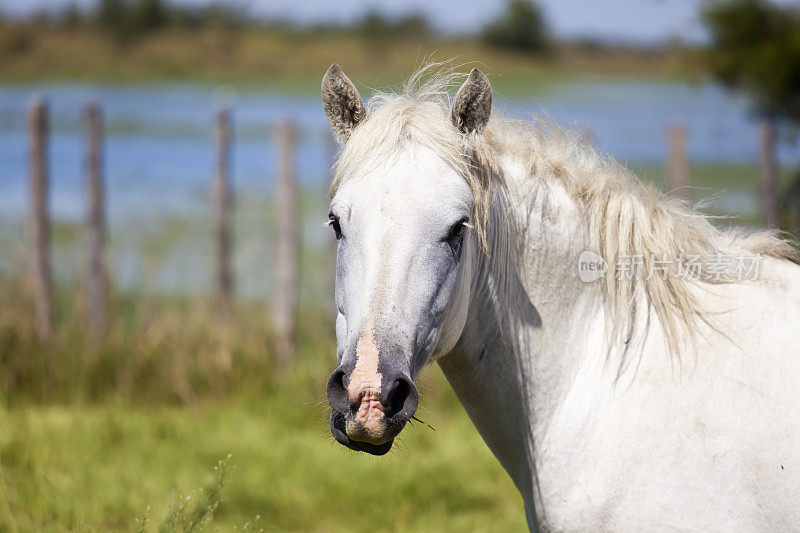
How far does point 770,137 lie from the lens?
7.45 meters

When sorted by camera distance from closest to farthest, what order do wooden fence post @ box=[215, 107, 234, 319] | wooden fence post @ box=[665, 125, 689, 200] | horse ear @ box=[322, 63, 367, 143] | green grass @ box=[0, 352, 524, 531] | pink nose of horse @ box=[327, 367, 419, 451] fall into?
pink nose of horse @ box=[327, 367, 419, 451] < horse ear @ box=[322, 63, 367, 143] < green grass @ box=[0, 352, 524, 531] < wooden fence post @ box=[215, 107, 234, 319] < wooden fence post @ box=[665, 125, 689, 200]

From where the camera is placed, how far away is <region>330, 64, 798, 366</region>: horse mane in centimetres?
209

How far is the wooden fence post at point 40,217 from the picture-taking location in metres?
6.43

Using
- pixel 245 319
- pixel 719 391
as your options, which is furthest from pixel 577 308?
pixel 245 319

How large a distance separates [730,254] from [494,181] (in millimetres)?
874

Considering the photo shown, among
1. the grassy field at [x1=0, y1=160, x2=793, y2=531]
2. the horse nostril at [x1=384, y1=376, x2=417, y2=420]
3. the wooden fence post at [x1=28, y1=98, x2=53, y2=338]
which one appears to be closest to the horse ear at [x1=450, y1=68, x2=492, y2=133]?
the horse nostril at [x1=384, y1=376, x2=417, y2=420]

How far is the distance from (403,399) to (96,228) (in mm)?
5569

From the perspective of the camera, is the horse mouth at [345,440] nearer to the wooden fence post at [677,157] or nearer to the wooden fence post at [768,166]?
the wooden fence post at [677,157]

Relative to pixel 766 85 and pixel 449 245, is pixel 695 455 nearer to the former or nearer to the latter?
pixel 449 245

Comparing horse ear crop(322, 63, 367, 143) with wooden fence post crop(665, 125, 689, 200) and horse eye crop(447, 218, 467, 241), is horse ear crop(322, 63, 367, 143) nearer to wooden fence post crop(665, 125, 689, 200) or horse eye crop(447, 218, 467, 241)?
horse eye crop(447, 218, 467, 241)

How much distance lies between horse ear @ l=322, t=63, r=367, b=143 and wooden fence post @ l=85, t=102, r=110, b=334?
4.67m

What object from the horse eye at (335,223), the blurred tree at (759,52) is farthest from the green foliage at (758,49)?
the horse eye at (335,223)

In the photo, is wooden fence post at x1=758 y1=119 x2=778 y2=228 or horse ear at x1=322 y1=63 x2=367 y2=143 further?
wooden fence post at x1=758 y1=119 x2=778 y2=228

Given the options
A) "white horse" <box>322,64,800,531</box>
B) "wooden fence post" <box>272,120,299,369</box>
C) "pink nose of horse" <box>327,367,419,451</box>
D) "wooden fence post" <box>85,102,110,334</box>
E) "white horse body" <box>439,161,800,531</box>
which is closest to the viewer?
"pink nose of horse" <box>327,367,419,451</box>
